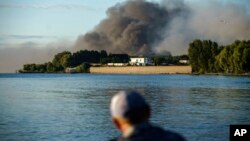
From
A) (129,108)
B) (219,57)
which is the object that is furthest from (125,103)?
(219,57)

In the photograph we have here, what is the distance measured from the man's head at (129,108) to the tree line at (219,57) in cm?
9837

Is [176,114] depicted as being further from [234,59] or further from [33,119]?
[234,59]

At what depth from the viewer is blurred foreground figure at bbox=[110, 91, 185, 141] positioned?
304 cm

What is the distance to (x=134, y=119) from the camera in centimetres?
308

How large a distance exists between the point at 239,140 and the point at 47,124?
17.3 m

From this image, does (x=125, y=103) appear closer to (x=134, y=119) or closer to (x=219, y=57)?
(x=134, y=119)

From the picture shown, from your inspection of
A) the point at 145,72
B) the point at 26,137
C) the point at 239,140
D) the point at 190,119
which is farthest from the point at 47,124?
the point at 145,72

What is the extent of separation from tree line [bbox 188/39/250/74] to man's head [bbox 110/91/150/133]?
9837 centimetres

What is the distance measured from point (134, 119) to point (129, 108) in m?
0.08

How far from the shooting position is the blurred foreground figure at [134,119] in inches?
120

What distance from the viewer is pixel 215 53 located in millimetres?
125438

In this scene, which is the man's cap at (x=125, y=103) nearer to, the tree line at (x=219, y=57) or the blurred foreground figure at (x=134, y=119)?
the blurred foreground figure at (x=134, y=119)

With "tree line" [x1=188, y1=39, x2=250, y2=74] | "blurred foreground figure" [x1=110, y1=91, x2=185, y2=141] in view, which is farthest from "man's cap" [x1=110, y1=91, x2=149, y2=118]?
"tree line" [x1=188, y1=39, x2=250, y2=74]

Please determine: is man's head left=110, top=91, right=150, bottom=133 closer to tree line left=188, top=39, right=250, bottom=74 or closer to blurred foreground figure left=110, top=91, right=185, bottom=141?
blurred foreground figure left=110, top=91, right=185, bottom=141
